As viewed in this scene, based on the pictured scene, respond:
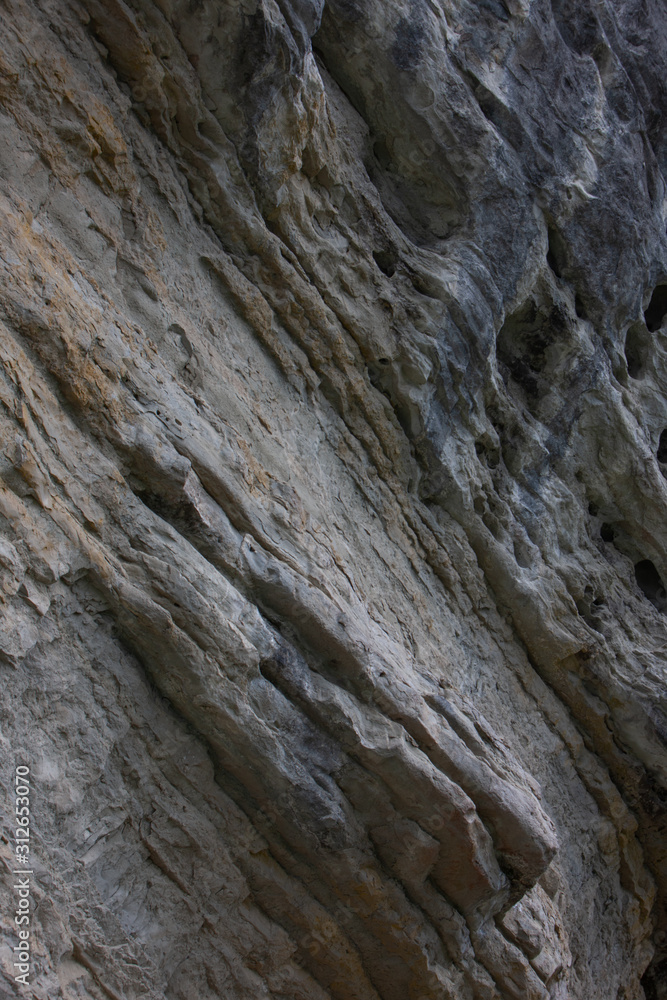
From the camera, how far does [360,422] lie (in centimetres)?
589

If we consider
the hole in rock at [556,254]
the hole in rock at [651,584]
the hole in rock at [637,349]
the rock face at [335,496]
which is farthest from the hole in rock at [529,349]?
the hole in rock at [651,584]

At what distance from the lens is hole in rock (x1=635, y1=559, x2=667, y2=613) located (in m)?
7.48

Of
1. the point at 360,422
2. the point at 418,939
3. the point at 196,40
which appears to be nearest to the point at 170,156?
the point at 196,40

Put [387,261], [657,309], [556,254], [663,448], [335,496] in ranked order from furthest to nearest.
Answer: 1. [657,309]
2. [663,448]
3. [556,254]
4. [387,261]
5. [335,496]

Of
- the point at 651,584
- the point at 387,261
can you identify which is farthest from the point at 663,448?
the point at 387,261

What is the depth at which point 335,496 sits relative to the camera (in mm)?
5473

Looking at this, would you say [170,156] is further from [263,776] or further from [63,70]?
[263,776]

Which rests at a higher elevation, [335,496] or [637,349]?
[637,349]

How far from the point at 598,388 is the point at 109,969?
6429 millimetres

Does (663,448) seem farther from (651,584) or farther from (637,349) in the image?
(651,584)

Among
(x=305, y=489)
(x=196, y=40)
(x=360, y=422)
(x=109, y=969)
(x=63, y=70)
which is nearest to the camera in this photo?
(x=109, y=969)

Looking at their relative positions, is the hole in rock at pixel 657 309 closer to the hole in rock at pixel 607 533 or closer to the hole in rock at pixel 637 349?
the hole in rock at pixel 637 349

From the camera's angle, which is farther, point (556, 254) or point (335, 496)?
point (556, 254)

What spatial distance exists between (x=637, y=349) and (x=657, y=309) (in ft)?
2.37
